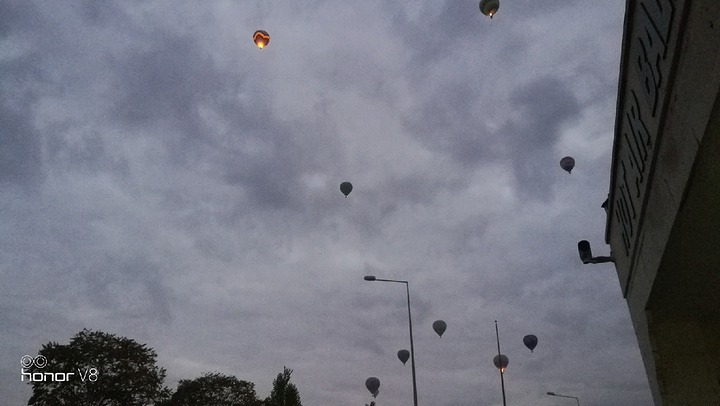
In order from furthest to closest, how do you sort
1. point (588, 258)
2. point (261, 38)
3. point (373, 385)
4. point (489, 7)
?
point (373, 385) → point (261, 38) → point (489, 7) → point (588, 258)

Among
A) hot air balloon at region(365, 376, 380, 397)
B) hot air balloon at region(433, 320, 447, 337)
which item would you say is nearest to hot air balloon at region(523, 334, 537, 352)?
hot air balloon at region(433, 320, 447, 337)

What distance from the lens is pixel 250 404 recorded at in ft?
139

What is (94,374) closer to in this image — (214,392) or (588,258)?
(214,392)

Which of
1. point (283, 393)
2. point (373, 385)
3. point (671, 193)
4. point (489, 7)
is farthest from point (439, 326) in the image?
point (671, 193)

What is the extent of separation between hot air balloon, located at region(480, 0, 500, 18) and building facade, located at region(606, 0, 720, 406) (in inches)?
313

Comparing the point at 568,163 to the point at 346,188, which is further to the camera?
the point at 346,188

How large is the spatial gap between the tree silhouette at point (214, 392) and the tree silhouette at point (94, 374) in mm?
6140

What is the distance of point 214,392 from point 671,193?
4272 cm

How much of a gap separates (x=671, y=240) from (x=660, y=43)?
4020mm

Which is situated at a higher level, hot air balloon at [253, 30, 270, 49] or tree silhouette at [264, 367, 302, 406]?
hot air balloon at [253, 30, 270, 49]

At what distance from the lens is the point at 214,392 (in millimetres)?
42312

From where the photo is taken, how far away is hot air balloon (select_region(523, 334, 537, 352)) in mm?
27372

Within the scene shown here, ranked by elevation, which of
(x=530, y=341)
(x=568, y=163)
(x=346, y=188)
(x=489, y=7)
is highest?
(x=489, y=7)

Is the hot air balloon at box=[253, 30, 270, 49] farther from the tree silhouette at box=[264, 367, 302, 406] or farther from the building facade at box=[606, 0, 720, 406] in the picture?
the tree silhouette at box=[264, 367, 302, 406]
